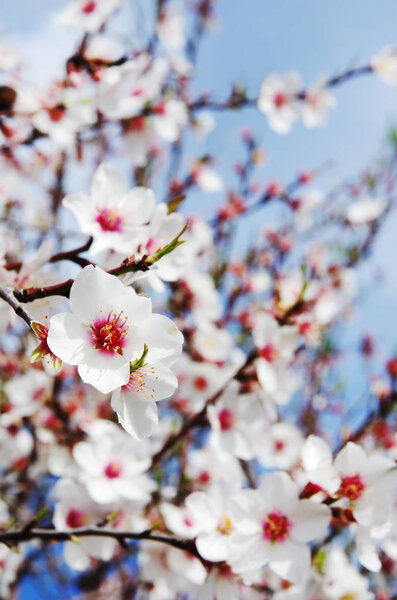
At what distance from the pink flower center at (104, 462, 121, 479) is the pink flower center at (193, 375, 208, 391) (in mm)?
871

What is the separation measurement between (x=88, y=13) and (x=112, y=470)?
2111 millimetres

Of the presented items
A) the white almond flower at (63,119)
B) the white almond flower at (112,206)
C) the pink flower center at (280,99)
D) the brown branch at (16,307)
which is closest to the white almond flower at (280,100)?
the pink flower center at (280,99)

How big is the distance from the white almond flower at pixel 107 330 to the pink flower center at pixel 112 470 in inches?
→ 45.7

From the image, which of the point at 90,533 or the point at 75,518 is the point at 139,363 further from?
the point at 75,518

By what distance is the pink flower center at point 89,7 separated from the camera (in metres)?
2.52

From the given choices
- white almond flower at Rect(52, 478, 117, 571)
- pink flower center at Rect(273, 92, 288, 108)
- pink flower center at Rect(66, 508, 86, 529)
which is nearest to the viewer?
white almond flower at Rect(52, 478, 117, 571)

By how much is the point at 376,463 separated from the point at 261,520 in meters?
0.35

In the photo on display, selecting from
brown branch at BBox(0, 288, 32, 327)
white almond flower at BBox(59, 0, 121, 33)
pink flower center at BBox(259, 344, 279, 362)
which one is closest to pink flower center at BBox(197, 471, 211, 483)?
pink flower center at BBox(259, 344, 279, 362)

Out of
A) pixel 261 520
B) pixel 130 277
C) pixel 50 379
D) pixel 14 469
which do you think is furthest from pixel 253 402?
pixel 14 469

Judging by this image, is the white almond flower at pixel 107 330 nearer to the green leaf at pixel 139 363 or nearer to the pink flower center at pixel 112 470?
the green leaf at pixel 139 363

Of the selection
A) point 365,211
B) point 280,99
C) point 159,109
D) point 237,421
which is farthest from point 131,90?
point 365,211

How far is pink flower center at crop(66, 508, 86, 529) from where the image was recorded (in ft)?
6.63

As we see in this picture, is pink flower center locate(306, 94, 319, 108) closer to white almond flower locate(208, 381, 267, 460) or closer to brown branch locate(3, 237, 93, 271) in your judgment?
white almond flower locate(208, 381, 267, 460)

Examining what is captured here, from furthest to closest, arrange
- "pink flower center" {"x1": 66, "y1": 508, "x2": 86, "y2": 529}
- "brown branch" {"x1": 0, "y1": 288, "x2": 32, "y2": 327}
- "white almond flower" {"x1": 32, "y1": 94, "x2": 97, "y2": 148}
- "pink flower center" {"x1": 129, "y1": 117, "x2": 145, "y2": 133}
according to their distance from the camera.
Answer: "pink flower center" {"x1": 129, "y1": 117, "x2": 145, "y2": 133} < "white almond flower" {"x1": 32, "y1": 94, "x2": 97, "y2": 148} < "pink flower center" {"x1": 66, "y1": 508, "x2": 86, "y2": 529} < "brown branch" {"x1": 0, "y1": 288, "x2": 32, "y2": 327}
